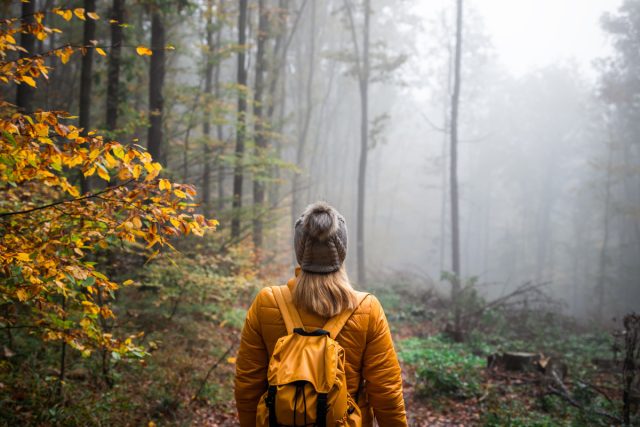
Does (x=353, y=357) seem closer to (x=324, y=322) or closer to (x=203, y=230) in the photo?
(x=324, y=322)

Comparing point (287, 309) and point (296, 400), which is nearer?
point (296, 400)

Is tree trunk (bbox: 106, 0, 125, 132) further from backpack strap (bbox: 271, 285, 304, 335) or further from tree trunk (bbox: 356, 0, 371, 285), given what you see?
tree trunk (bbox: 356, 0, 371, 285)

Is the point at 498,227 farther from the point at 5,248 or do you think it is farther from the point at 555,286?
the point at 5,248

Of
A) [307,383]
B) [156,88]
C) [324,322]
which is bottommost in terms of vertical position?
[307,383]

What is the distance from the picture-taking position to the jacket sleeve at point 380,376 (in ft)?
7.90

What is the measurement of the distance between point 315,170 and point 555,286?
22754mm

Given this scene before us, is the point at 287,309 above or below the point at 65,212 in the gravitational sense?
below

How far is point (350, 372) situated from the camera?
94.0 inches

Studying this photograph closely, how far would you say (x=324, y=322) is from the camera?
2322mm

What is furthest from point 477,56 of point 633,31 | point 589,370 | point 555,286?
point 589,370

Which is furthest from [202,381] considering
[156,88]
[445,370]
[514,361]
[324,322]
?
[156,88]

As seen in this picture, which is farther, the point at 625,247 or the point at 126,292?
the point at 625,247

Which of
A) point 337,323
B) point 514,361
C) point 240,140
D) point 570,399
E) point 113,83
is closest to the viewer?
point 337,323

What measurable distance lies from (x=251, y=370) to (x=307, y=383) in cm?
53
